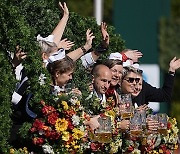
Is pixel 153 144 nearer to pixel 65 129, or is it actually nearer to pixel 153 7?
pixel 65 129

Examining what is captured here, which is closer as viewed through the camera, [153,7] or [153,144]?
[153,144]

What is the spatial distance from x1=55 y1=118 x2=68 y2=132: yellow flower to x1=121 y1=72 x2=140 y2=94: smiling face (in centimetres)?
160

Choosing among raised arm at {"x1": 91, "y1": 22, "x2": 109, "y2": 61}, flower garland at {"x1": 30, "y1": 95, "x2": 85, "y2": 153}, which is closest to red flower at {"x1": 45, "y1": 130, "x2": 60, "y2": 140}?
flower garland at {"x1": 30, "y1": 95, "x2": 85, "y2": 153}

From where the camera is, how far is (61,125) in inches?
266

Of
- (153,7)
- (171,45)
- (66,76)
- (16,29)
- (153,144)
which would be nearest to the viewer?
(16,29)

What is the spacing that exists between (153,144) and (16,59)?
1894mm

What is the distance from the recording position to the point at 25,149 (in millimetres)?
6832

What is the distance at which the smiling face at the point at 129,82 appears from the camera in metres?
8.23

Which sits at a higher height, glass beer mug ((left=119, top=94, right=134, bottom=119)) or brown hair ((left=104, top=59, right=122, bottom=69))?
brown hair ((left=104, top=59, right=122, bottom=69))

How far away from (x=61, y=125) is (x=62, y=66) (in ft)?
1.84

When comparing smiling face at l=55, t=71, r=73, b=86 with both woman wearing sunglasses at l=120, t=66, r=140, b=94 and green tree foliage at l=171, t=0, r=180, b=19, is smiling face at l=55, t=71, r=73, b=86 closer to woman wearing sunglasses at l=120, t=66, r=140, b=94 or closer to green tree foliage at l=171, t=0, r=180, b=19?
woman wearing sunglasses at l=120, t=66, r=140, b=94

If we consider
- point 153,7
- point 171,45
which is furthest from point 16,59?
point 171,45

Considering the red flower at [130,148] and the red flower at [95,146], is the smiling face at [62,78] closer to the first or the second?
the red flower at [95,146]

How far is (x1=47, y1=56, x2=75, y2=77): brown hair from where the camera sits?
705 centimetres
